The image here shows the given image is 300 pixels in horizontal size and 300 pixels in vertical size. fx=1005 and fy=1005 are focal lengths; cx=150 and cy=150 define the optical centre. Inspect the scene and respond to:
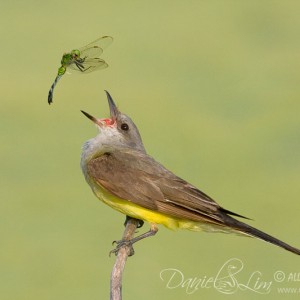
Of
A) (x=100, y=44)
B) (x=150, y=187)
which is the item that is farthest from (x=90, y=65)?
(x=150, y=187)

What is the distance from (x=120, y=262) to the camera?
585cm

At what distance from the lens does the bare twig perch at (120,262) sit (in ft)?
18.2

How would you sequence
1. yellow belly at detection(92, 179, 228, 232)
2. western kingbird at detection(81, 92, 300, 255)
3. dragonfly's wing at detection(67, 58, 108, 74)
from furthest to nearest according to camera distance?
dragonfly's wing at detection(67, 58, 108, 74) → yellow belly at detection(92, 179, 228, 232) → western kingbird at detection(81, 92, 300, 255)

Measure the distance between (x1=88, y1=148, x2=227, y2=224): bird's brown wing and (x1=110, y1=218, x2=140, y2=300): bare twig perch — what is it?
0.26 metres

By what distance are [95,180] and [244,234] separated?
3.78 feet

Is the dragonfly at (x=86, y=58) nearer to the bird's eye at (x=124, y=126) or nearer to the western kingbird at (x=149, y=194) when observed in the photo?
the bird's eye at (x=124, y=126)

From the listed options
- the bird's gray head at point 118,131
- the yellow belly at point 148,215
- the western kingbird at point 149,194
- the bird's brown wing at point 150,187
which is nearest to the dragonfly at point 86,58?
the bird's gray head at point 118,131

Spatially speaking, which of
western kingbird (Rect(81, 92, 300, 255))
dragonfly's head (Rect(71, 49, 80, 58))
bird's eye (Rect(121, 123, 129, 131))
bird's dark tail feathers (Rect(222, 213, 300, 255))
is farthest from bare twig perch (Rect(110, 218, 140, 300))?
dragonfly's head (Rect(71, 49, 80, 58))

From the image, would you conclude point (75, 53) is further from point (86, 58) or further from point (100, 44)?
point (100, 44)

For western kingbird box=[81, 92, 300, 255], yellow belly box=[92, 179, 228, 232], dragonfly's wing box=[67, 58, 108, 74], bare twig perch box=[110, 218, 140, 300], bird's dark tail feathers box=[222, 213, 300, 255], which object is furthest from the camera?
dragonfly's wing box=[67, 58, 108, 74]

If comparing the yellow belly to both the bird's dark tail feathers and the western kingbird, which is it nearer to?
the western kingbird

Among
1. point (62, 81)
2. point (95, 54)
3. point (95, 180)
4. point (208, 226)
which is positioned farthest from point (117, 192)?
point (62, 81)

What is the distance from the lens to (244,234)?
599 centimetres

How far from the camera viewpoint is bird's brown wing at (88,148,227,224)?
249 inches
